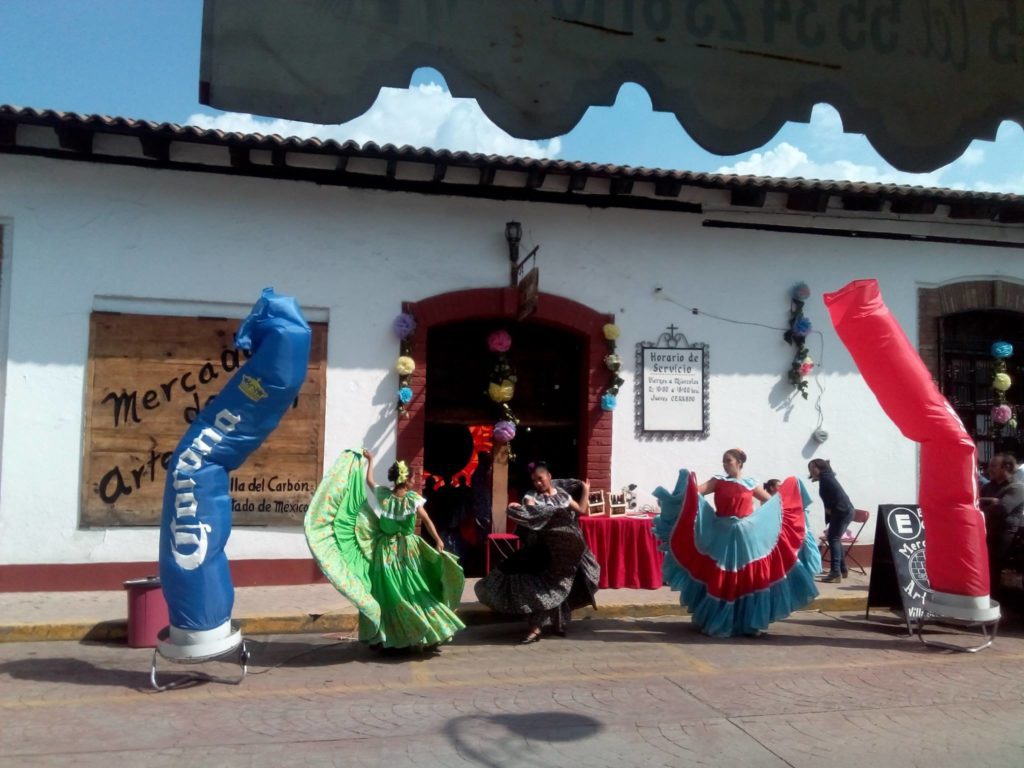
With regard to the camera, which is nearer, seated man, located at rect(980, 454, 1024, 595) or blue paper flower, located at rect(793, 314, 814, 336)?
seated man, located at rect(980, 454, 1024, 595)

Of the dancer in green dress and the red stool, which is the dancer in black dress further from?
the red stool

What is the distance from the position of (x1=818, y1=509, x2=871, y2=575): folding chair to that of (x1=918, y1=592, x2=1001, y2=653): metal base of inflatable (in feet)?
8.75

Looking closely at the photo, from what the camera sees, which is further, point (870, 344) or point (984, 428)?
point (984, 428)

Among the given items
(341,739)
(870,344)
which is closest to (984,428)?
(870,344)

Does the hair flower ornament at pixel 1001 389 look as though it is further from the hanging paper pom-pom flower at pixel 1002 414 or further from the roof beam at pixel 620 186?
the roof beam at pixel 620 186

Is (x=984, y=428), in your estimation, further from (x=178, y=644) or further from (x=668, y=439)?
(x=178, y=644)

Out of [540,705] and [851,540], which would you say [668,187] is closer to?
[851,540]

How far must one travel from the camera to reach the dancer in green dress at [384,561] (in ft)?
22.7

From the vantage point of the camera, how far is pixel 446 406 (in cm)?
1062

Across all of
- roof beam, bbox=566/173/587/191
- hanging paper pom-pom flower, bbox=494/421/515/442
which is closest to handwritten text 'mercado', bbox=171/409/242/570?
hanging paper pom-pom flower, bbox=494/421/515/442

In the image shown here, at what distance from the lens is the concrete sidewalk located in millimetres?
7730

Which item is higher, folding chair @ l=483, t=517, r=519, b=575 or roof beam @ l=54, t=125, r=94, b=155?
roof beam @ l=54, t=125, r=94, b=155

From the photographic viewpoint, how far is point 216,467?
21.0 ft

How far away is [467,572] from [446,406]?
6.29 ft
